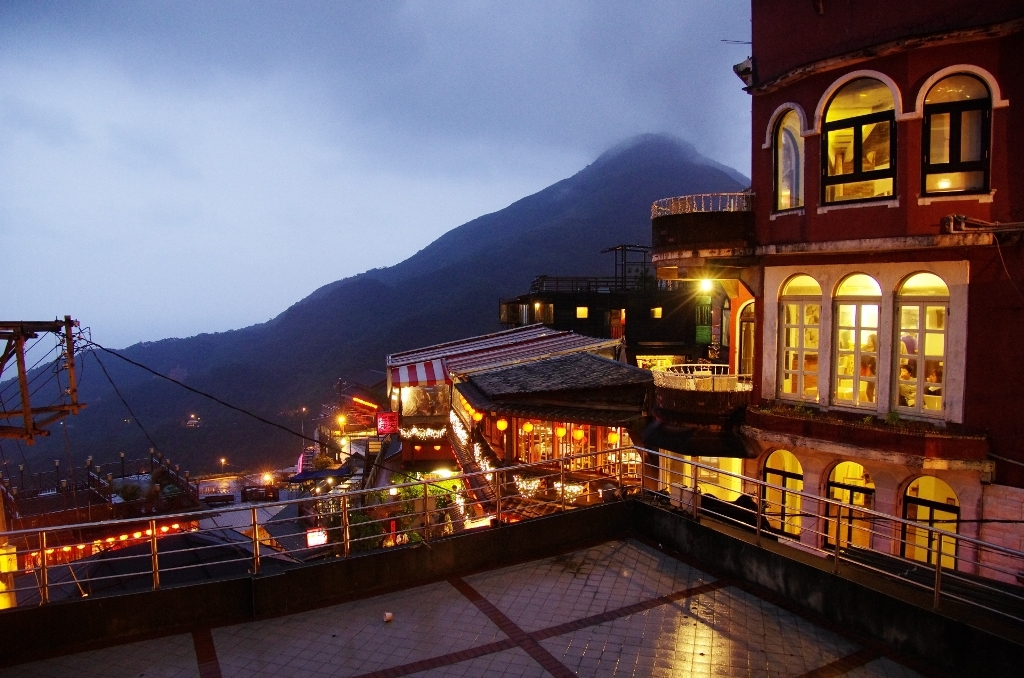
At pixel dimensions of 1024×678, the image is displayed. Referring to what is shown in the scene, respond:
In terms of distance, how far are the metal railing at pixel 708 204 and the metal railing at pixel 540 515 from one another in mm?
6134

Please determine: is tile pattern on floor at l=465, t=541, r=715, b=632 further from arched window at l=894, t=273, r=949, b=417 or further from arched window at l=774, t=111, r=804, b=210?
arched window at l=774, t=111, r=804, b=210

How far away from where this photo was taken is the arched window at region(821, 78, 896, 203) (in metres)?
13.1

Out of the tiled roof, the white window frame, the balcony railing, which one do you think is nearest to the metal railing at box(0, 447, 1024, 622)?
the balcony railing

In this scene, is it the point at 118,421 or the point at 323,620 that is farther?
the point at 118,421

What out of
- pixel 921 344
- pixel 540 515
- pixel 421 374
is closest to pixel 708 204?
pixel 921 344

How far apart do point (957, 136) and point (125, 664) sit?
15434 millimetres

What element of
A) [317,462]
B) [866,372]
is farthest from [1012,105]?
[317,462]

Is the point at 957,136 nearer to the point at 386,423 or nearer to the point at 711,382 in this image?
the point at 711,382

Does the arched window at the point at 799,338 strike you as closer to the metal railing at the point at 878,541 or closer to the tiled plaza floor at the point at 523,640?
the metal railing at the point at 878,541

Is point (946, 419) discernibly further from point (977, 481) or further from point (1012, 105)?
point (1012, 105)

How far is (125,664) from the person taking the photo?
22.3 ft

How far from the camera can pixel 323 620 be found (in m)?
7.75

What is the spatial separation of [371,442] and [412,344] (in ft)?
202

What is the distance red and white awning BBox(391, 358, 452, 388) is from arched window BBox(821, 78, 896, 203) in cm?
1405
